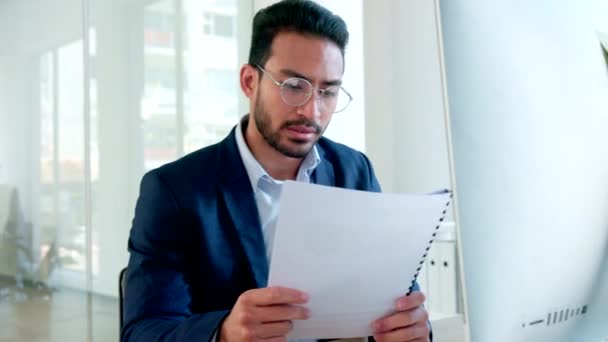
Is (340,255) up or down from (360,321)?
up

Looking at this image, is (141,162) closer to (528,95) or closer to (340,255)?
(340,255)

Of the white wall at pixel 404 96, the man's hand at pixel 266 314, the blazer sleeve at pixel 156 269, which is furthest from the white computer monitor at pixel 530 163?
the white wall at pixel 404 96

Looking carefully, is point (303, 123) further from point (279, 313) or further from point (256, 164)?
point (279, 313)

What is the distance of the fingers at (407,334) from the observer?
828mm

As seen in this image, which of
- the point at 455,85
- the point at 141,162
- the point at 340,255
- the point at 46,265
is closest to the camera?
the point at 455,85

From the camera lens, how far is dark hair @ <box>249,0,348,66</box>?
113cm

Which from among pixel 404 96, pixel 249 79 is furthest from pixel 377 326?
pixel 404 96

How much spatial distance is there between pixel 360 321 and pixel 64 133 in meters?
1.98

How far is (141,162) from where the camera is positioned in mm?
2660

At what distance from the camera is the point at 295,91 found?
111 centimetres

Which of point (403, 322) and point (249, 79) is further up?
point (249, 79)

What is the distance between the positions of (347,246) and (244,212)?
1.28 feet

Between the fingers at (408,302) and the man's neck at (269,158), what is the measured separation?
440 millimetres

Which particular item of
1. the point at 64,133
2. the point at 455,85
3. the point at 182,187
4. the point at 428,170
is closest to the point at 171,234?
the point at 182,187
